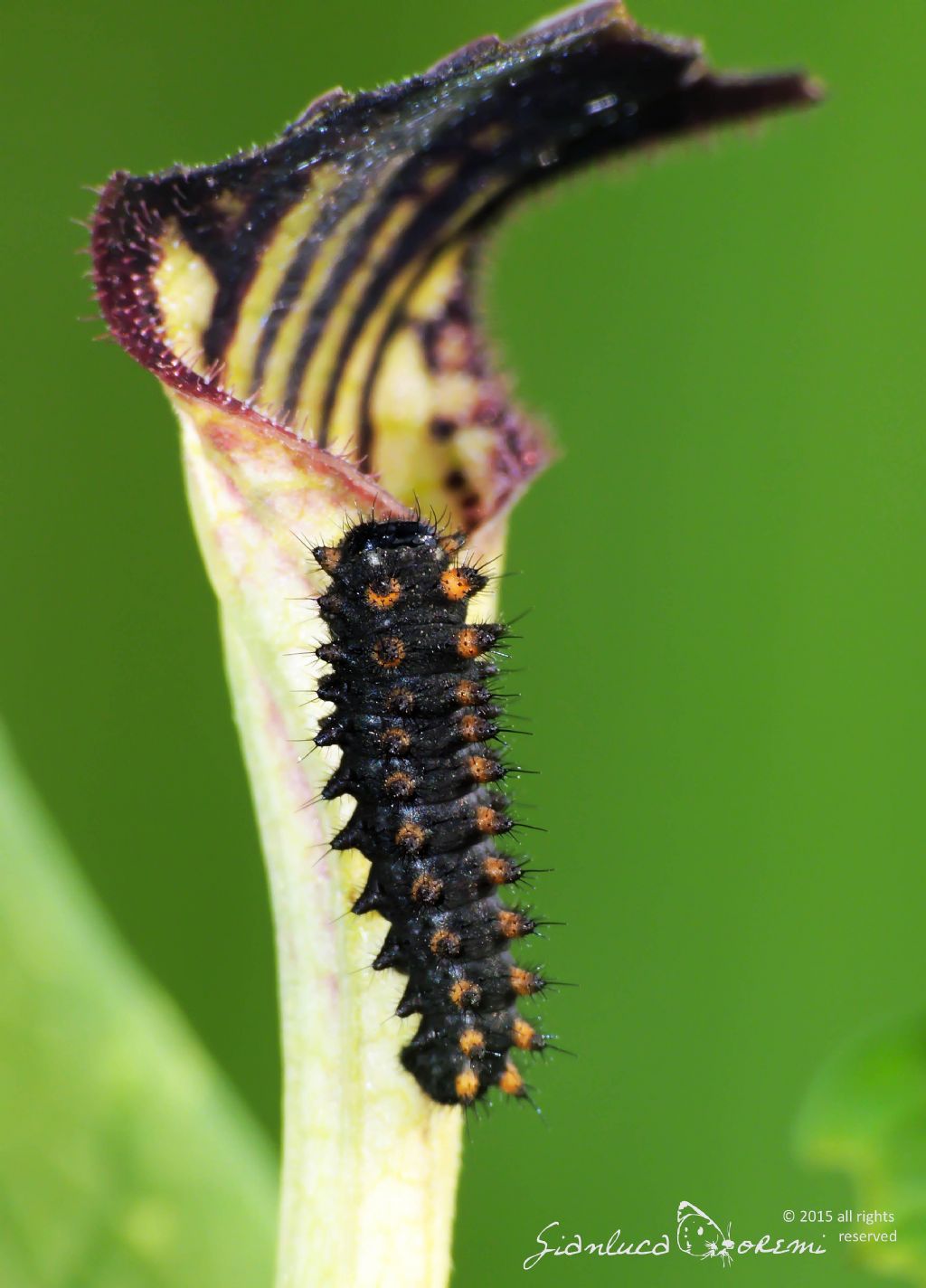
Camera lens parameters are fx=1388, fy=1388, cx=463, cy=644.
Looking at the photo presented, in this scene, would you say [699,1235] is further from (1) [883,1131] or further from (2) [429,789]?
(2) [429,789]

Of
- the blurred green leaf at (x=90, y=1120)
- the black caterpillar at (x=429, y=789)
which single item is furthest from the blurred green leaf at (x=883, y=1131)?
the blurred green leaf at (x=90, y=1120)

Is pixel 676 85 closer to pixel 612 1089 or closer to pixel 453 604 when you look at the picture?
pixel 453 604

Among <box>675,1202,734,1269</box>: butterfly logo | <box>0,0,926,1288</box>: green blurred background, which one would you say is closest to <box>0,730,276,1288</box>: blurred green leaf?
<box>675,1202,734,1269</box>: butterfly logo

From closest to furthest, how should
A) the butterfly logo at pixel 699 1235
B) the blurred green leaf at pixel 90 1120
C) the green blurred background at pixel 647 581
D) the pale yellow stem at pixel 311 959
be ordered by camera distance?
1. the pale yellow stem at pixel 311 959
2. the blurred green leaf at pixel 90 1120
3. the butterfly logo at pixel 699 1235
4. the green blurred background at pixel 647 581

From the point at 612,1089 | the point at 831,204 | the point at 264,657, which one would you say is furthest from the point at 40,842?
the point at 831,204

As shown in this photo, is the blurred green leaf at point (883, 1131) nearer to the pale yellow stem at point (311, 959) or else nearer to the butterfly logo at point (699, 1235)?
the pale yellow stem at point (311, 959)

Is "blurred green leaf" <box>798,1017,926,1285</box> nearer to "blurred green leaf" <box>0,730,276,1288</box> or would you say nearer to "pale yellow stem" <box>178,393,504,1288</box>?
"pale yellow stem" <box>178,393,504,1288</box>

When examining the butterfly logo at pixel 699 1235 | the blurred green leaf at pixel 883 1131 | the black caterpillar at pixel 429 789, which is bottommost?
the butterfly logo at pixel 699 1235
